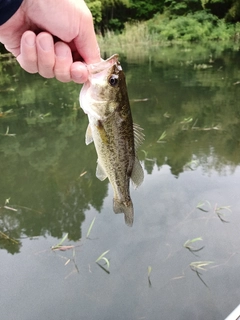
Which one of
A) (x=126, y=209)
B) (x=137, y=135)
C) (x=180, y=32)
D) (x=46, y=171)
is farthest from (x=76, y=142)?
(x=180, y=32)

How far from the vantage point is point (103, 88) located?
5.52ft

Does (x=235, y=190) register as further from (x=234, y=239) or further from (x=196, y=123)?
(x=196, y=123)

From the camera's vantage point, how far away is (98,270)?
337cm

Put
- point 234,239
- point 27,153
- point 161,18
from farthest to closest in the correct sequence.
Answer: point 161,18
point 27,153
point 234,239

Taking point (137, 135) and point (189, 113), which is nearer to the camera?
point (137, 135)

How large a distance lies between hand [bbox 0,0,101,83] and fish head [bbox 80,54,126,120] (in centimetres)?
6

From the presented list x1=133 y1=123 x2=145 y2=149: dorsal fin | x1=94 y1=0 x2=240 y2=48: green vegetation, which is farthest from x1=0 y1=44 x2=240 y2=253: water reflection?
x1=94 y1=0 x2=240 y2=48: green vegetation

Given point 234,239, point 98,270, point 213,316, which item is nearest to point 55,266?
point 98,270

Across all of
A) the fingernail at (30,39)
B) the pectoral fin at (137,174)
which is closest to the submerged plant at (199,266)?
the pectoral fin at (137,174)

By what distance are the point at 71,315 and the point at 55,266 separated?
59 cm

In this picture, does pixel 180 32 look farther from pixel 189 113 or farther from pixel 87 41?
pixel 87 41

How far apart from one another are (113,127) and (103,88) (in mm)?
217

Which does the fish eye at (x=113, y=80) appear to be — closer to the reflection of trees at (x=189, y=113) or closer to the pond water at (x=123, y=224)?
the pond water at (x=123, y=224)

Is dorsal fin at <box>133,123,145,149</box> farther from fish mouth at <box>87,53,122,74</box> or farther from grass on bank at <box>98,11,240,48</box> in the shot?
grass on bank at <box>98,11,240,48</box>
